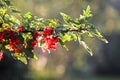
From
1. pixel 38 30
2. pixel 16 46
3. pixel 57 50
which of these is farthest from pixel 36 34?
pixel 57 50

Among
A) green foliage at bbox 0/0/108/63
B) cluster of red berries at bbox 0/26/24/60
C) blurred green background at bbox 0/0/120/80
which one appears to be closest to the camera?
green foliage at bbox 0/0/108/63

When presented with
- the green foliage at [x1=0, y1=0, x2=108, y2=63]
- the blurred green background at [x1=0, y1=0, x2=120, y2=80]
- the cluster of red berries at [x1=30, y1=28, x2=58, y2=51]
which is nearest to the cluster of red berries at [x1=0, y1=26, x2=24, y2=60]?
the green foliage at [x1=0, y1=0, x2=108, y2=63]

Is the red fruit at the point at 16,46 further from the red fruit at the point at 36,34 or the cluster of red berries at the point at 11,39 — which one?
the red fruit at the point at 36,34

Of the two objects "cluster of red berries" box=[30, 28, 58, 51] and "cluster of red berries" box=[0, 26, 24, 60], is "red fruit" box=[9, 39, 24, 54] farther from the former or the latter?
"cluster of red berries" box=[30, 28, 58, 51]

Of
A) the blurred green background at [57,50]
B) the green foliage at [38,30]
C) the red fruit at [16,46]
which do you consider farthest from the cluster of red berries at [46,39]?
the blurred green background at [57,50]

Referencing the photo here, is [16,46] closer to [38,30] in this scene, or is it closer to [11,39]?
[11,39]

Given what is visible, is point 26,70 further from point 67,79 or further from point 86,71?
point 86,71

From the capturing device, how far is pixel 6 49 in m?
3.94

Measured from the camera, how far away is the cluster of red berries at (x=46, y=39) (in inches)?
146

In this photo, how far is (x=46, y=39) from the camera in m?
3.79

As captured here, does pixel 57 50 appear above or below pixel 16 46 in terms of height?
above

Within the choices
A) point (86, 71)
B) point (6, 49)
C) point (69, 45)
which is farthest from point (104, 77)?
point (6, 49)

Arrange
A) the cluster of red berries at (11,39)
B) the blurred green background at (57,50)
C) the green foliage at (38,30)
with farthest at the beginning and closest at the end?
the blurred green background at (57,50)
the cluster of red berries at (11,39)
the green foliage at (38,30)

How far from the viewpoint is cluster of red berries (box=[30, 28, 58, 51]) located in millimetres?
3707
